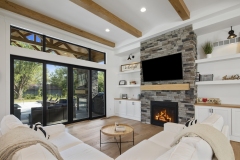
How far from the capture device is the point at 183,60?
389 cm

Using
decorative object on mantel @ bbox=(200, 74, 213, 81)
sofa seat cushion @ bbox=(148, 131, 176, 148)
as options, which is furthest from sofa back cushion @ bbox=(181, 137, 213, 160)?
decorative object on mantel @ bbox=(200, 74, 213, 81)

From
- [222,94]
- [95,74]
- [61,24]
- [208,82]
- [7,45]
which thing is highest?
[61,24]

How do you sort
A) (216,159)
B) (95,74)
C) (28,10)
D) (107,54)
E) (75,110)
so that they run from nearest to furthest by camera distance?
1. (216,159)
2. (28,10)
3. (75,110)
4. (95,74)
5. (107,54)

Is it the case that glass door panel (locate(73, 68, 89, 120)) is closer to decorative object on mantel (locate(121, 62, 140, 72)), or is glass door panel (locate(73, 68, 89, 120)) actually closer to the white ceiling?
the white ceiling

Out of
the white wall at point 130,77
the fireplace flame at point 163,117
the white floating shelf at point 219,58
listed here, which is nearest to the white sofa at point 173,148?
the fireplace flame at point 163,117

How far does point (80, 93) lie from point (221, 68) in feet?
15.8

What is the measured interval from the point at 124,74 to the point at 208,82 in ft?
12.1

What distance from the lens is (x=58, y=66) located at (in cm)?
448

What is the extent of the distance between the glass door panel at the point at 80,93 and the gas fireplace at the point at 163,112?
2680mm

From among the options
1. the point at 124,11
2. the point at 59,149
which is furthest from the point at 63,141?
the point at 124,11

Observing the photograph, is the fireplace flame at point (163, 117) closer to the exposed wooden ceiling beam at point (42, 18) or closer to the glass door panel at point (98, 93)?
the glass door panel at point (98, 93)

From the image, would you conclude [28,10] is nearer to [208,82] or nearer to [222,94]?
[208,82]

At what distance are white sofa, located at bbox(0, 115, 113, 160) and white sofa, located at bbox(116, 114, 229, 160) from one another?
43 centimetres

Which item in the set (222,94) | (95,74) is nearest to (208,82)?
(222,94)
